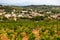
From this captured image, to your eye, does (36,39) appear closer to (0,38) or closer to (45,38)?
(45,38)

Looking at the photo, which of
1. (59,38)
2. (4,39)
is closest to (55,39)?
(59,38)

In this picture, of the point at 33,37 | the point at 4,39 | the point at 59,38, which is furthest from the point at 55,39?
the point at 4,39

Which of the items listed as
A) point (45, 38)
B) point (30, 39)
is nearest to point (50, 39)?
point (45, 38)

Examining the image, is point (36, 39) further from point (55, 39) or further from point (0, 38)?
point (0, 38)

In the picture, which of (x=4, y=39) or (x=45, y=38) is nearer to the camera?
(x=4, y=39)

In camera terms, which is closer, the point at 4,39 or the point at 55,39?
the point at 4,39

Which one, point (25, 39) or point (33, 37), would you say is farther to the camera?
point (33, 37)

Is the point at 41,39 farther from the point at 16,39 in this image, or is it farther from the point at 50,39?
the point at 16,39
